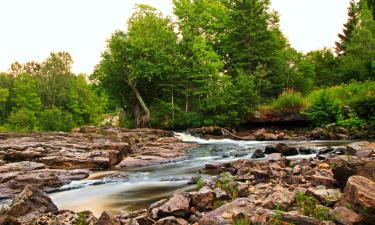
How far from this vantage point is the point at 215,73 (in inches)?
1516

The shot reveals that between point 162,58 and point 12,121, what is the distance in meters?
24.7

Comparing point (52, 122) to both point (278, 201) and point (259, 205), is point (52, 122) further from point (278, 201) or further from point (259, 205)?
point (278, 201)

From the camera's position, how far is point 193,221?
7527mm

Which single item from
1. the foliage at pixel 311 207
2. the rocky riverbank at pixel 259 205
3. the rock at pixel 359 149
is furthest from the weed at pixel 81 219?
Answer: the rock at pixel 359 149

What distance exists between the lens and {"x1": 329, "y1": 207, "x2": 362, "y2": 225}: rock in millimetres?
6195

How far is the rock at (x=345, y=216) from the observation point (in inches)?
244

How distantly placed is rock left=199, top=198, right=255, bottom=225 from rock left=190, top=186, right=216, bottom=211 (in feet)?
3.07

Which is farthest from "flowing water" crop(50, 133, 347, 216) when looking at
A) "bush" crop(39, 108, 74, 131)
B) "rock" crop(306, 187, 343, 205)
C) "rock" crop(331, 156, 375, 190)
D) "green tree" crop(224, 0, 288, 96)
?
"bush" crop(39, 108, 74, 131)

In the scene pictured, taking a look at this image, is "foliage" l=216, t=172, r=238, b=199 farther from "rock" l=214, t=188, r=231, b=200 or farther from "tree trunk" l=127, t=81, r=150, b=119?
"tree trunk" l=127, t=81, r=150, b=119

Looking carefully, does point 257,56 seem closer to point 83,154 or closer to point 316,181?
point 83,154

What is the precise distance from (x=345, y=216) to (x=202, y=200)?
2950mm

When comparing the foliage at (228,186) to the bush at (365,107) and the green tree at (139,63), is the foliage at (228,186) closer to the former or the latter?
the bush at (365,107)

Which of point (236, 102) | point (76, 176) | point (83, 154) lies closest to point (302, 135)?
point (236, 102)

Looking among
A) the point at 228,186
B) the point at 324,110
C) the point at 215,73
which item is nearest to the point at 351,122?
the point at 324,110
